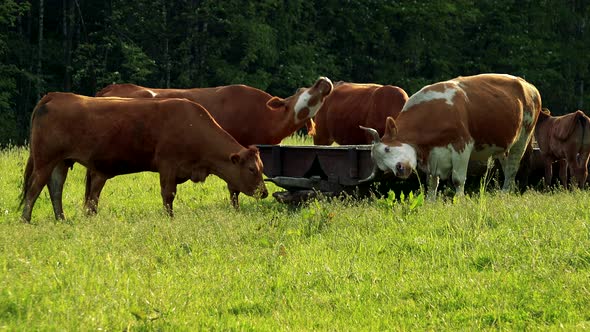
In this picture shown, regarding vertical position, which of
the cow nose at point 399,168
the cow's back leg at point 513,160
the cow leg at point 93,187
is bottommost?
the cow leg at point 93,187

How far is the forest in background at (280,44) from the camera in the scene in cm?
3584

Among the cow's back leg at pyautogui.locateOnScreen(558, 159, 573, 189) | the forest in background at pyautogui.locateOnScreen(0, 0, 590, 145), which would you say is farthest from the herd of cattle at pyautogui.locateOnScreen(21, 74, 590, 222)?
the forest in background at pyautogui.locateOnScreen(0, 0, 590, 145)

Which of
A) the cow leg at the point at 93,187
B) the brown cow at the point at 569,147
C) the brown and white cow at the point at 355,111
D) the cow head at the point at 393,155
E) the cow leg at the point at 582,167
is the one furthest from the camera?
the brown cow at the point at 569,147

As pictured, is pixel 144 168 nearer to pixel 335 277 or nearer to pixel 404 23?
pixel 335 277

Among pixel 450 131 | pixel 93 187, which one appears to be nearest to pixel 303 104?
pixel 450 131

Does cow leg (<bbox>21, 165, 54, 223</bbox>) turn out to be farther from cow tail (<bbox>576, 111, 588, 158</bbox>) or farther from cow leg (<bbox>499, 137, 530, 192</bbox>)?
cow tail (<bbox>576, 111, 588, 158</bbox>)

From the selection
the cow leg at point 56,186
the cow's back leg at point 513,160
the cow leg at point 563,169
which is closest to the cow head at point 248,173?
the cow leg at point 56,186

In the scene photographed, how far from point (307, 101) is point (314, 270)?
6.66 metres

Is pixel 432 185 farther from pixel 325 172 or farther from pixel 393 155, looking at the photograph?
pixel 325 172

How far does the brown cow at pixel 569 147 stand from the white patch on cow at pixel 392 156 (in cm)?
Result: 443

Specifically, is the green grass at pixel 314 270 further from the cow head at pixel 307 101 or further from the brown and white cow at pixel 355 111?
the brown and white cow at pixel 355 111

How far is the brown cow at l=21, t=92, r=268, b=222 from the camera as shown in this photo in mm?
11008

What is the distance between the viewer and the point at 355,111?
15.2 m

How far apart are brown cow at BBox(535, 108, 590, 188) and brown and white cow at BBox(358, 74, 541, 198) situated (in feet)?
8.27
